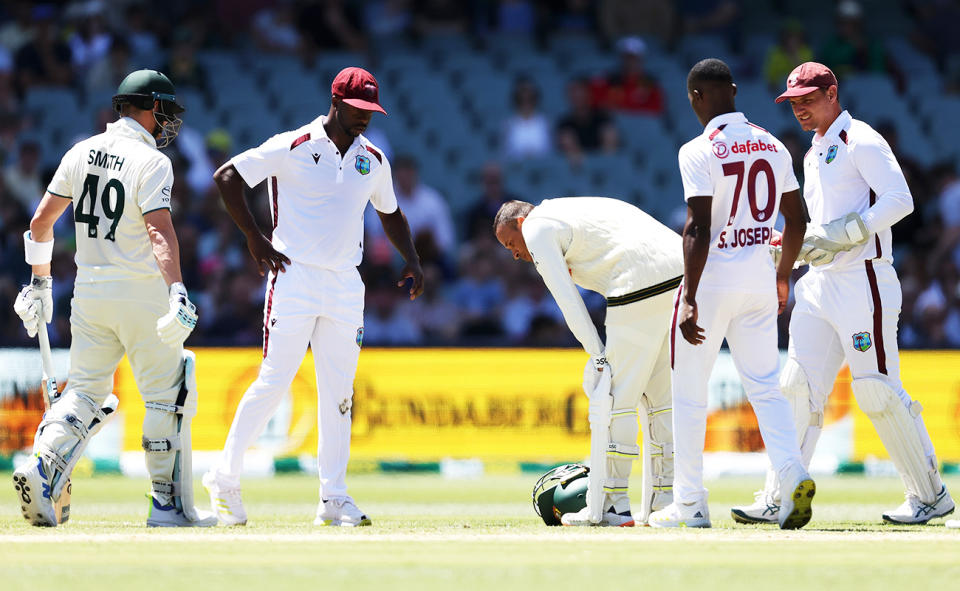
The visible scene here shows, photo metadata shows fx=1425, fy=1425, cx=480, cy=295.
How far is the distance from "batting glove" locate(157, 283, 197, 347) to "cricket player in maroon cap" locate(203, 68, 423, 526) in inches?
23.0

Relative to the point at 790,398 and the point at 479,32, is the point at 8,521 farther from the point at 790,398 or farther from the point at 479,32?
the point at 479,32

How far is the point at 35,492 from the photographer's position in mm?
7695

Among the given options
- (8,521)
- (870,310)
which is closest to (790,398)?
(870,310)

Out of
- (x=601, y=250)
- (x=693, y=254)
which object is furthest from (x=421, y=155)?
(x=693, y=254)

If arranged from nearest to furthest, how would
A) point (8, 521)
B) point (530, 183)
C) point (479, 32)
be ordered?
point (8, 521) < point (530, 183) < point (479, 32)

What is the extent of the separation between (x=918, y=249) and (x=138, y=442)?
30.3 ft

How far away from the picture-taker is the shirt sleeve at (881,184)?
26.9 feet

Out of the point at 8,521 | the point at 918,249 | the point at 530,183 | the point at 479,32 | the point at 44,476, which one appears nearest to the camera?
the point at 44,476

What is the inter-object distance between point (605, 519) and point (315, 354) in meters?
1.96

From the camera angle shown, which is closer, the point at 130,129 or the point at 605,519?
the point at 130,129

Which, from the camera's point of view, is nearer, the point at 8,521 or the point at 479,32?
the point at 8,521

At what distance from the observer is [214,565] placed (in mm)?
6102

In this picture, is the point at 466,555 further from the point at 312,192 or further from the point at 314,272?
the point at 312,192

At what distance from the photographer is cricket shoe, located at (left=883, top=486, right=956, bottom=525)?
8492 mm
